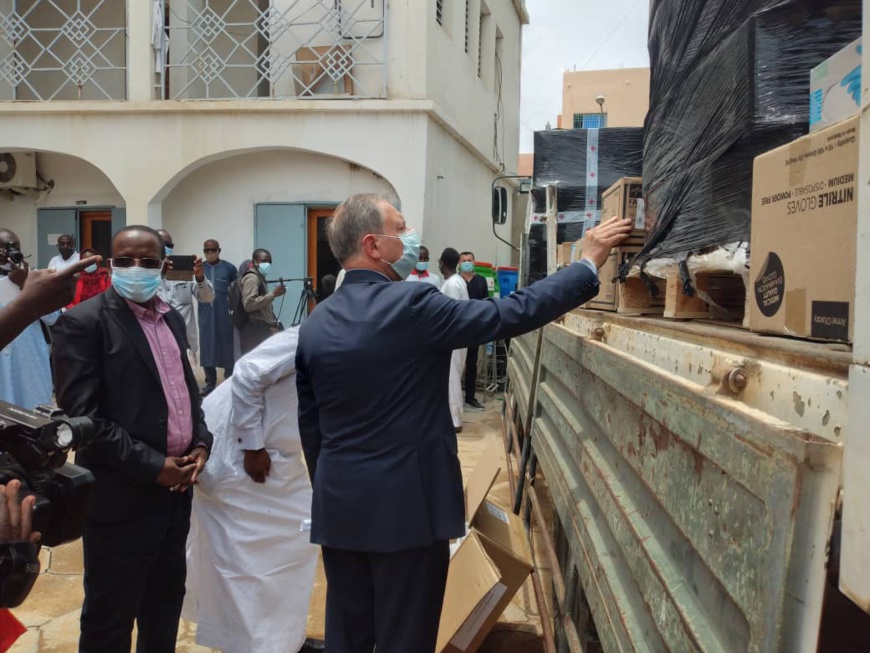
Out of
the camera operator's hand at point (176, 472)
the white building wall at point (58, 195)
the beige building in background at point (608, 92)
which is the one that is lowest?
the camera operator's hand at point (176, 472)

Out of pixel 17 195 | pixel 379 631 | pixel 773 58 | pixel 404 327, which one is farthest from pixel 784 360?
pixel 17 195

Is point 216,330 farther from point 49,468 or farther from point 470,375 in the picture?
point 49,468

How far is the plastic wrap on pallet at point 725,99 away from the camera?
4.92 feet

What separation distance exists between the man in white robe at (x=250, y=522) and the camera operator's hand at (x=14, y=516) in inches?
47.1

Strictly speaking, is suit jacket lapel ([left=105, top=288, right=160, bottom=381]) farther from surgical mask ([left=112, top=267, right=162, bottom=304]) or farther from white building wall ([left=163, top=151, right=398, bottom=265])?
white building wall ([left=163, top=151, right=398, bottom=265])

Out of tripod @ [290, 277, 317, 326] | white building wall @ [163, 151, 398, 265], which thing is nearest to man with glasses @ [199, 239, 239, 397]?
tripod @ [290, 277, 317, 326]

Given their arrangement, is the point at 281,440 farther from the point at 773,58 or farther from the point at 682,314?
the point at 773,58

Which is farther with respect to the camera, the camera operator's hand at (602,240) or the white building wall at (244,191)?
the white building wall at (244,191)

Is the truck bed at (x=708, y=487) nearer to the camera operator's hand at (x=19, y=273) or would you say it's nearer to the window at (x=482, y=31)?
the camera operator's hand at (x=19, y=273)

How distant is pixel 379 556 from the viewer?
1.96m

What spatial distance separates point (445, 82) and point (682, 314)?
855cm

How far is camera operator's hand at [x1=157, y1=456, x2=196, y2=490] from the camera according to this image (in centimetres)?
224

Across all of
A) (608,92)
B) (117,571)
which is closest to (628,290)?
(117,571)

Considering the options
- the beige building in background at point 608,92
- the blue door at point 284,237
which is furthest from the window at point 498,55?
the beige building in background at point 608,92
